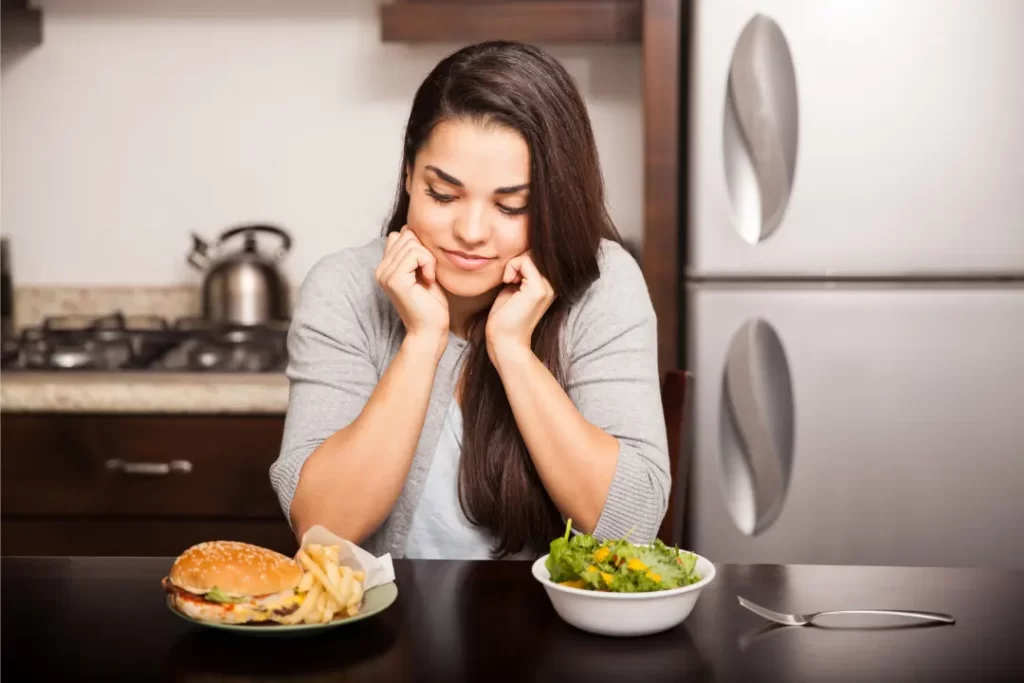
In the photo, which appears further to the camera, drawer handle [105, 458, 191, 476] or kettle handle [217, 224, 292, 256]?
kettle handle [217, 224, 292, 256]

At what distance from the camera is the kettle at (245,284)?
264 centimetres

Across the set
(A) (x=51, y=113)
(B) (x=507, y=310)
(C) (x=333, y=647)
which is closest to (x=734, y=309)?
(B) (x=507, y=310)

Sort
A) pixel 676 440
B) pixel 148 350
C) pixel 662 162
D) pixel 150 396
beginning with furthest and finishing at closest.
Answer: pixel 148 350
pixel 662 162
pixel 150 396
pixel 676 440

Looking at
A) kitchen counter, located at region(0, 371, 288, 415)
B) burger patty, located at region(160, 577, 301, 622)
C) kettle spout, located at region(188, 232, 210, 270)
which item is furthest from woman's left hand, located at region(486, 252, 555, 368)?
kettle spout, located at region(188, 232, 210, 270)

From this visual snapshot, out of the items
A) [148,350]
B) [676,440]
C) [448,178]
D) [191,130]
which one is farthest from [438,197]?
[191,130]

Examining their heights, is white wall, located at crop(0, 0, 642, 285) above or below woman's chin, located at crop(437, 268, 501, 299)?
above

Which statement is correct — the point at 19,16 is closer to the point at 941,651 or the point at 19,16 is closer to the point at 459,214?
the point at 459,214

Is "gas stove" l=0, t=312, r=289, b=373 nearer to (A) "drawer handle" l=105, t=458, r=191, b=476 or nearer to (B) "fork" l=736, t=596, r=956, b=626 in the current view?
(A) "drawer handle" l=105, t=458, r=191, b=476

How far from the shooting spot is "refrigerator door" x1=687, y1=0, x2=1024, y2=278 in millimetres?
2199

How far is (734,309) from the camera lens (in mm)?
2244

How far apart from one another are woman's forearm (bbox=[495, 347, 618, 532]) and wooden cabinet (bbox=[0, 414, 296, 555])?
99cm

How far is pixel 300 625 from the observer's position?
916 mm

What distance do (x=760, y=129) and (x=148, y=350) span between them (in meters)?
1.34

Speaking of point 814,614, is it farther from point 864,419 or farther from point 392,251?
point 864,419
